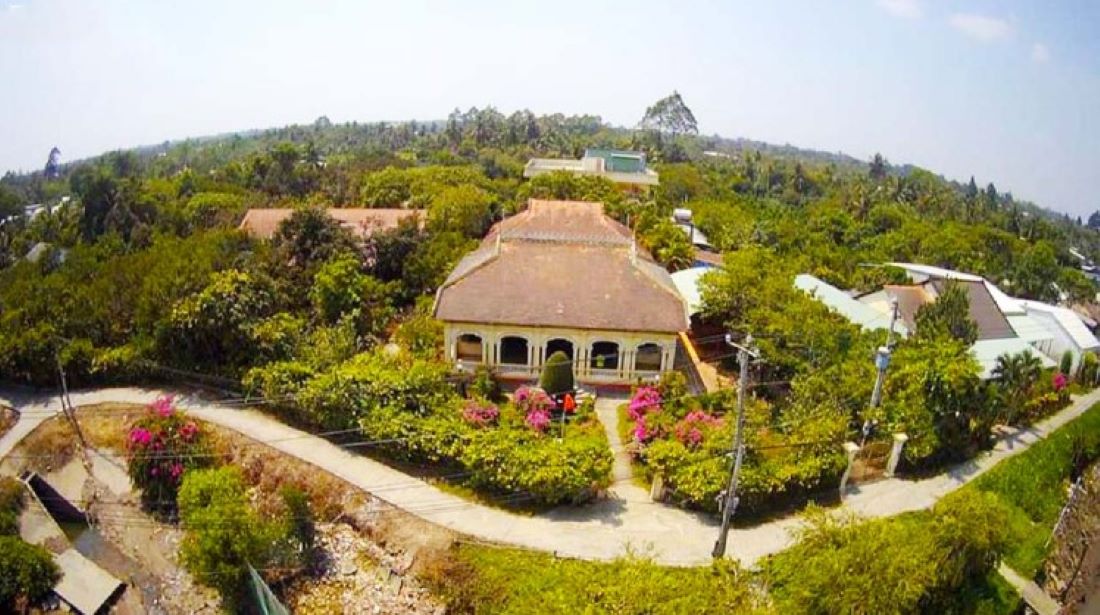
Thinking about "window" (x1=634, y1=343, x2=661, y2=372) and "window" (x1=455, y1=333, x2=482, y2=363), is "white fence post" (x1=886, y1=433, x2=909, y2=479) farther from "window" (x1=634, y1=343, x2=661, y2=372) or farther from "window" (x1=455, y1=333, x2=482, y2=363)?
"window" (x1=455, y1=333, x2=482, y2=363)

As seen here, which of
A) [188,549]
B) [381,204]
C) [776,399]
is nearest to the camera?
[188,549]

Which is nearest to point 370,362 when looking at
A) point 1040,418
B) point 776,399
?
point 776,399

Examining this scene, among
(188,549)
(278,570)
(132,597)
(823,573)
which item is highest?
(823,573)

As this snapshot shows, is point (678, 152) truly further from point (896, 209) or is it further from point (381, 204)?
point (381, 204)

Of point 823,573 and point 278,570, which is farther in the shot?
point 278,570

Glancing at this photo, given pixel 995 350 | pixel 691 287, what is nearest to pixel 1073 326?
pixel 995 350

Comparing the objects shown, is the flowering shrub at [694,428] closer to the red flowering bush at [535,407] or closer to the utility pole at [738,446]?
the utility pole at [738,446]
